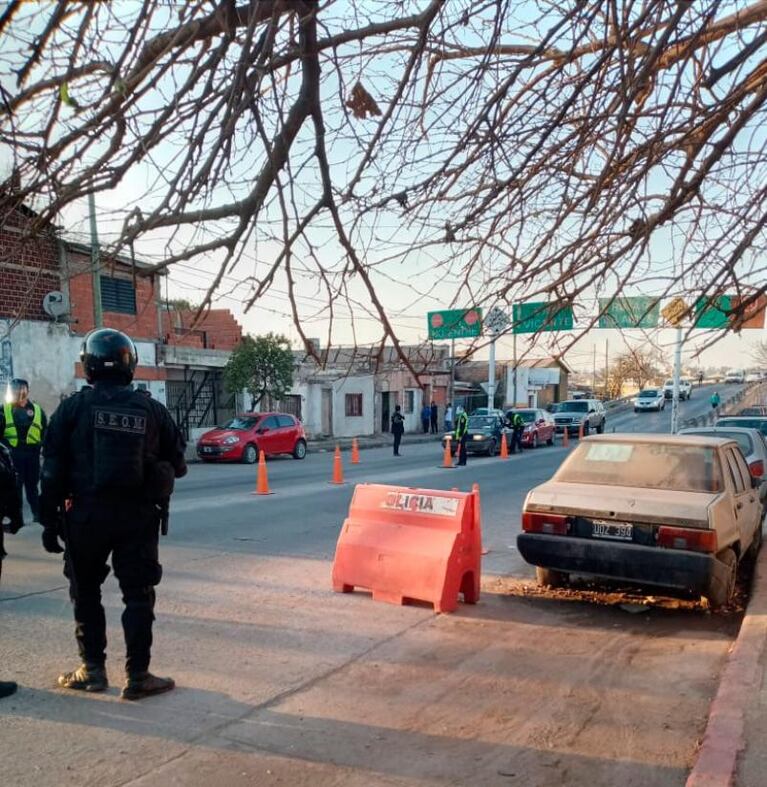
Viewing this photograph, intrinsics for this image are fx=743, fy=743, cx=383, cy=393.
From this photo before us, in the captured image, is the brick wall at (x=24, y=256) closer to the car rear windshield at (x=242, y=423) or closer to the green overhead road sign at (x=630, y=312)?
the green overhead road sign at (x=630, y=312)

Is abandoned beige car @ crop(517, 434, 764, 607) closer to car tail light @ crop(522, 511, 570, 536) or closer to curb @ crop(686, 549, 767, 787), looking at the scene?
car tail light @ crop(522, 511, 570, 536)

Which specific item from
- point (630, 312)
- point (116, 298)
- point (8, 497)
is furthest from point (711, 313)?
point (116, 298)

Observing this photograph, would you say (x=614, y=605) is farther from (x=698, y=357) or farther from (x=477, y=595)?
(x=698, y=357)

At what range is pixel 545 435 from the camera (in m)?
30.1

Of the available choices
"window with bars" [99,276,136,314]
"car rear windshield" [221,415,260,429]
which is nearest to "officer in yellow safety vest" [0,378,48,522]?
"car rear windshield" [221,415,260,429]

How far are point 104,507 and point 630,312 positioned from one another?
124 inches

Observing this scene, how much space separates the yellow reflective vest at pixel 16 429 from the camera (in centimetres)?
931

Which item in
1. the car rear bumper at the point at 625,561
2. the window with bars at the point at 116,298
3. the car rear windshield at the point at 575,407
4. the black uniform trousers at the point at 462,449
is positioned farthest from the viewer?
the car rear windshield at the point at 575,407

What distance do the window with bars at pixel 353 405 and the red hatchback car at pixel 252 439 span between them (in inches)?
513

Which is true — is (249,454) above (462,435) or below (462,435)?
below

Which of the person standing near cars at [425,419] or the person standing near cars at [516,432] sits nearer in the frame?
the person standing near cars at [516,432]

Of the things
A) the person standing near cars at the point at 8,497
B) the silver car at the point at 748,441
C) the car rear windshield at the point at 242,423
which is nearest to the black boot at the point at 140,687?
the person standing near cars at the point at 8,497

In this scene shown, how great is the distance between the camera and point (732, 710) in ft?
12.8

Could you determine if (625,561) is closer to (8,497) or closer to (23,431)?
(8,497)
